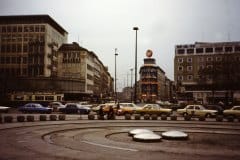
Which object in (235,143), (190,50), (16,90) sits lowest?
(235,143)

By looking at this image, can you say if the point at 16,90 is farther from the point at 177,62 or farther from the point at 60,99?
the point at 177,62

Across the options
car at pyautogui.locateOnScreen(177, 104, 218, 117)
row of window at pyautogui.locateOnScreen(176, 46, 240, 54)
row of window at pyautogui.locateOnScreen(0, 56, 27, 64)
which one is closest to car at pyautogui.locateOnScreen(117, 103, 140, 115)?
car at pyautogui.locateOnScreen(177, 104, 218, 117)

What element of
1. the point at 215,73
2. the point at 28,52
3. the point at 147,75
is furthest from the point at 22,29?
the point at 147,75

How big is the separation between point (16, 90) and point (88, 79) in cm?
2488

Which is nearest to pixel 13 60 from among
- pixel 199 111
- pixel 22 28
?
pixel 22 28

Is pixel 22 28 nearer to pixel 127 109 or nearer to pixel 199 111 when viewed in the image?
pixel 127 109

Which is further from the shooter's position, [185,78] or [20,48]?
[185,78]

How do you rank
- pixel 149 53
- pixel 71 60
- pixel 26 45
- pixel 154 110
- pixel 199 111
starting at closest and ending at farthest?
pixel 199 111 → pixel 154 110 → pixel 26 45 → pixel 71 60 → pixel 149 53

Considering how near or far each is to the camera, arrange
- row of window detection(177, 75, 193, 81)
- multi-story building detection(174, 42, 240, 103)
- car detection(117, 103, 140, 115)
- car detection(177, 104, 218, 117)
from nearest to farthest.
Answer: car detection(177, 104, 218, 117) < car detection(117, 103, 140, 115) < multi-story building detection(174, 42, 240, 103) < row of window detection(177, 75, 193, 81)

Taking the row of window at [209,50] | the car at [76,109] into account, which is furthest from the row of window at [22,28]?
the row of window at [209,50]

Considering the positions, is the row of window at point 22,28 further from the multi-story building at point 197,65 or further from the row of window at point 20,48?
the multi-story building at point 197,65

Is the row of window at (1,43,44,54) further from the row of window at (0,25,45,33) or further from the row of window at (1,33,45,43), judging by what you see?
the row of window at (0,25,45,33)

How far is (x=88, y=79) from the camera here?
88.9 m

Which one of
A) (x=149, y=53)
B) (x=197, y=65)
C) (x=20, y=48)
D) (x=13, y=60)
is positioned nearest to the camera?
(x=20, y=48)
